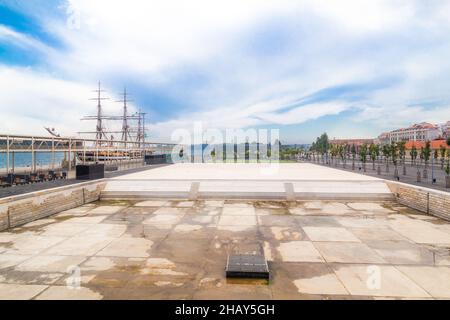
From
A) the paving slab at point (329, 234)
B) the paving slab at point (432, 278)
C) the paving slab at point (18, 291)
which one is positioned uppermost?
the paving slab at point (18, 291)

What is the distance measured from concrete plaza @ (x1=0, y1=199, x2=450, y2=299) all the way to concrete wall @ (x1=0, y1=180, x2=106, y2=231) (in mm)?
568

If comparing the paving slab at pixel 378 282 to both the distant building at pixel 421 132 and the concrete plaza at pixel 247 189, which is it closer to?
the concrete plaza at pixel 247 189

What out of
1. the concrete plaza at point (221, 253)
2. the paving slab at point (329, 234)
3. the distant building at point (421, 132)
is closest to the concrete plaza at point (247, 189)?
the concrete plaza at point (221, 253)

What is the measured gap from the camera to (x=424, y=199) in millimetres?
12438

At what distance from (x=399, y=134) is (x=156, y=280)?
217944 mm

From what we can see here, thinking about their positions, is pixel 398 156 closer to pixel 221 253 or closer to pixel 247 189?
pixel 247 189

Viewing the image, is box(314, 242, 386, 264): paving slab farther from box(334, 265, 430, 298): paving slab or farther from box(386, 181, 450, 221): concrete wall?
box(386, 181, 450, 221): concrete wall

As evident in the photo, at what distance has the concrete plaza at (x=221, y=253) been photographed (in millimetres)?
5559

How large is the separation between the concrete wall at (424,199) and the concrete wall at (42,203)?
17642 mm

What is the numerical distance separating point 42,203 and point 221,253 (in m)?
9.14

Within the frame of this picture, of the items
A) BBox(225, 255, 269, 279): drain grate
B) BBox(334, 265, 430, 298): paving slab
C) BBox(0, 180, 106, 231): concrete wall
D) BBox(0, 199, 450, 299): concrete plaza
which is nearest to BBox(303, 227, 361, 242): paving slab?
BBox(0, 199, 450, 299): concrete plaza
